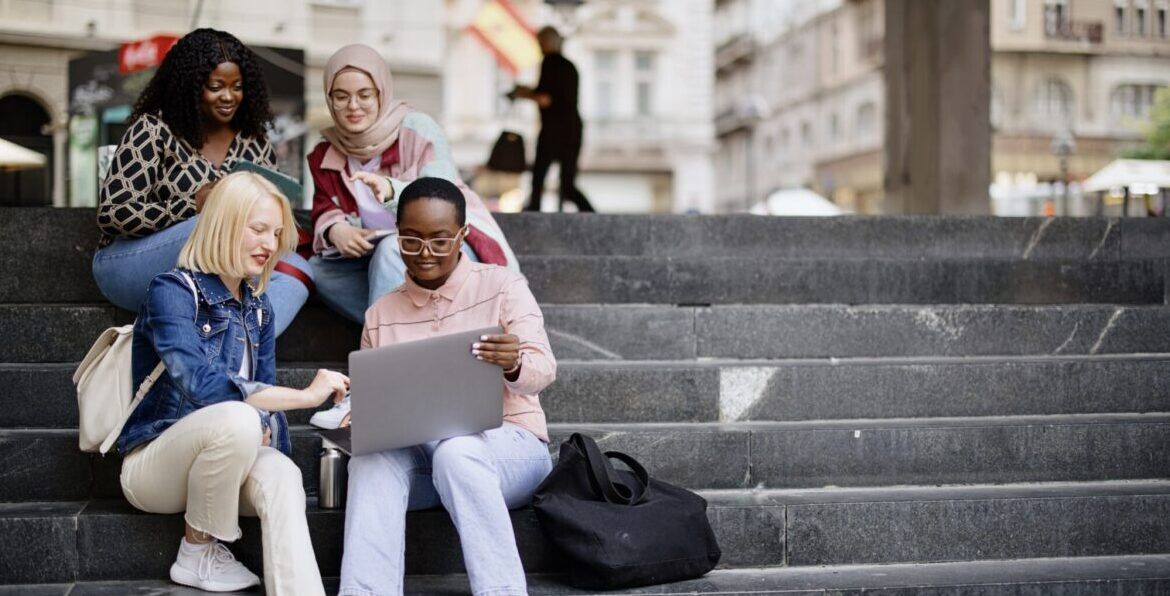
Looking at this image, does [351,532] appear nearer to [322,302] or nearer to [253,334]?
[253,334]

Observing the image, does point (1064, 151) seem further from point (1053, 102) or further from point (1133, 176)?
point (1133, 176)

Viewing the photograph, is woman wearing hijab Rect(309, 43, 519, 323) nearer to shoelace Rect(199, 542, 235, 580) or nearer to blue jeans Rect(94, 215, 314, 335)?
blue jeans Rect(94, 215, 314, 335)

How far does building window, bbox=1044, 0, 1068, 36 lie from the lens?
111 ft

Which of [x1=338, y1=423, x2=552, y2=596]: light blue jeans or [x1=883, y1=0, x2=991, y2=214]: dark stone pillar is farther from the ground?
[x1=883, y1=0, x2=991, y2=214]: dark stone pillar

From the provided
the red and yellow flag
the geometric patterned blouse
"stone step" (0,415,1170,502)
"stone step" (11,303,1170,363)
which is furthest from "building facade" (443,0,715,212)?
"stone step" (0,415,1170,502)

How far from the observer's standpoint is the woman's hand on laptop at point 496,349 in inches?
149

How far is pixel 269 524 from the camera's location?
3.83 m

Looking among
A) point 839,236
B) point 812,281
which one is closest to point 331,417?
point 812,281

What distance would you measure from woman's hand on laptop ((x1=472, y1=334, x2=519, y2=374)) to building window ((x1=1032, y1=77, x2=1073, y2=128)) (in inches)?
1304

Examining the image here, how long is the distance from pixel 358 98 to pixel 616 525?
1.99m

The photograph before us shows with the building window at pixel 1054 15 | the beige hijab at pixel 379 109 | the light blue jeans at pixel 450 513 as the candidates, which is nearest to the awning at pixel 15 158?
the beige hijab at pixel 379 109

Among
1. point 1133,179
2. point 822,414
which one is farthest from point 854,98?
point 822,414

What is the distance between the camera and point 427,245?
13.3 ft

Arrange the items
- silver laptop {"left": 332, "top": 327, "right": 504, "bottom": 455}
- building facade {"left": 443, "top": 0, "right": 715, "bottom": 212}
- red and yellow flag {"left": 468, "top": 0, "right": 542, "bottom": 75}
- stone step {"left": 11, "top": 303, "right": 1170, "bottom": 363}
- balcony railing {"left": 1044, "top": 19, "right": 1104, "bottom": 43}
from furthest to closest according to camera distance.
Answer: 1. building facade {"left": 443, "top": 0, "right": 715, "bottom": 212}
2. balcony railing {"left": 1044, "top": 19, "right": 1104, "bottom": 43}
3. red and yellow flag {"left": 468, "top": 0, "right": 542, "bottom": 75}
4. stone step {"left": 11, "top": 303, "right": 1170, "bottom": 363}
5. silver laptop {"left": 332, "top": 327, "right": 504, "bottom": 455}
